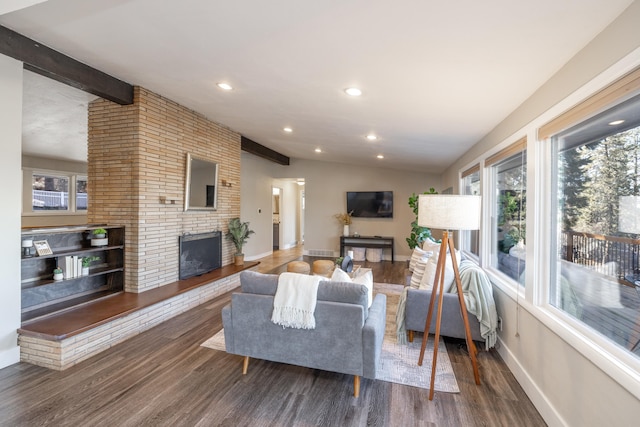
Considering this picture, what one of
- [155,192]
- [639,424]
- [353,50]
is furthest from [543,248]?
[155,192]

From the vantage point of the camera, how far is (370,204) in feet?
25.6

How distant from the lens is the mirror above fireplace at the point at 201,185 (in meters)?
4.33

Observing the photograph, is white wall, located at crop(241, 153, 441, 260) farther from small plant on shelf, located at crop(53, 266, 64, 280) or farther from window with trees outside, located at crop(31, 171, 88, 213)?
small plant on shelf, located at crop(53, 266, 64, 280)

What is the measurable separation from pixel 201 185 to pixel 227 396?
3298mm

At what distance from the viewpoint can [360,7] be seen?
1.54 m

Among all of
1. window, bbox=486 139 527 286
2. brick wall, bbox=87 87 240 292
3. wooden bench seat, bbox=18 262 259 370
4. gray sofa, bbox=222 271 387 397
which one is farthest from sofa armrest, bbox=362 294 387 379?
brick wall, bbox=87 87 240 292

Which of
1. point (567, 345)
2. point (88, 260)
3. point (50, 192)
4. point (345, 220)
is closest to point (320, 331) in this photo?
point (567, 345)

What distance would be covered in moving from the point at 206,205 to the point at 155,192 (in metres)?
1.01

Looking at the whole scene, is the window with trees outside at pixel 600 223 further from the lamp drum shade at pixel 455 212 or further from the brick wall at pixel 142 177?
the brick wall at pixel 142 177

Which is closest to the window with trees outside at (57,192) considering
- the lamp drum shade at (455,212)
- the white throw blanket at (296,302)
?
the white throw blanket at (296,302)

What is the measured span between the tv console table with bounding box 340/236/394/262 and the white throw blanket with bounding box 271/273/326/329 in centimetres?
545

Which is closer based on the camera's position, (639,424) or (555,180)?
(639,424)

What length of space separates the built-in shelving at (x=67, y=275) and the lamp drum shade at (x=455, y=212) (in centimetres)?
360

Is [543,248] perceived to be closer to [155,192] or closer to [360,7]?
[360,7]
